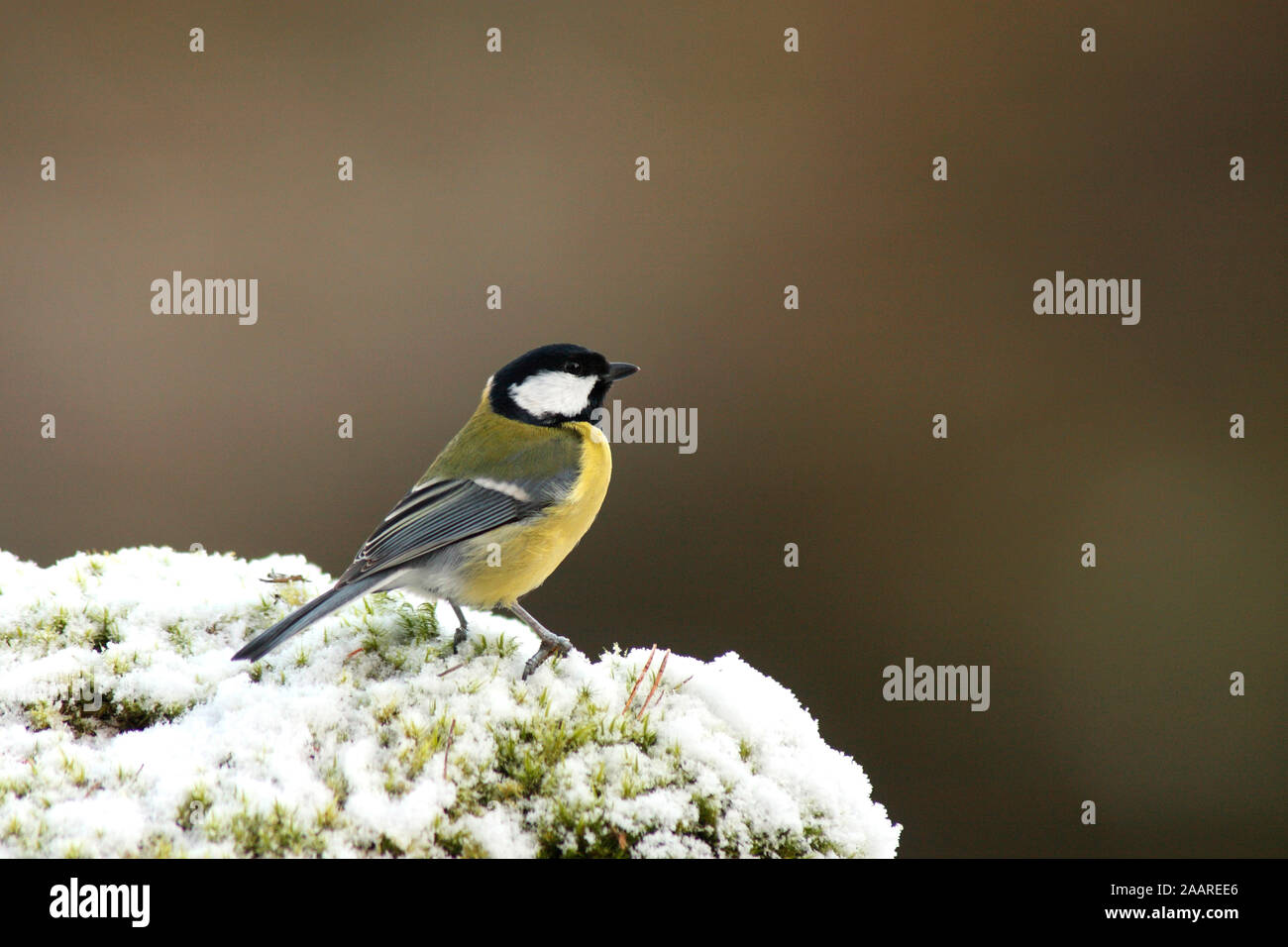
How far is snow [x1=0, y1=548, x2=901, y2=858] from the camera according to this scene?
6.59ft

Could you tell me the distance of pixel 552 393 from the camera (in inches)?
146

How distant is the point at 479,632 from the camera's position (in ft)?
9.25

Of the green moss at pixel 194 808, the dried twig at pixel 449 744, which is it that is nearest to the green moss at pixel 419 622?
the dried twig at pixel 449 744

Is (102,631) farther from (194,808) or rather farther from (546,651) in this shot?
(546,651)

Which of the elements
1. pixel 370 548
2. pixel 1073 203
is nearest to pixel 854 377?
pixel 1073 203

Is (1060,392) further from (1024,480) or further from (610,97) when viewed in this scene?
(610,97)

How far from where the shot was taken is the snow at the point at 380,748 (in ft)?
6.59

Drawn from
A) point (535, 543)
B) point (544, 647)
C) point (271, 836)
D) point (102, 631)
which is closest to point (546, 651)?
point (544, 647)

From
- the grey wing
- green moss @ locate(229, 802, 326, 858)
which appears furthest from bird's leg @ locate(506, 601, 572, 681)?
green moss @ locate(229, 802, 326, 858)

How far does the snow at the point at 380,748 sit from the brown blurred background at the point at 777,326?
4022 mm

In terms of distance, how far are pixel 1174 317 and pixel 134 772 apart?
820 centimetres

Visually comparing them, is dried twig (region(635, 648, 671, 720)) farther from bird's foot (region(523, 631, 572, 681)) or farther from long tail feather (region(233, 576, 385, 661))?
long tail feather (region(233, 576, 385, 661))

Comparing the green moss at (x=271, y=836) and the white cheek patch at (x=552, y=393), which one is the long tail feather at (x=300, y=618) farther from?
the white cheek patch at (x=552, y=393)

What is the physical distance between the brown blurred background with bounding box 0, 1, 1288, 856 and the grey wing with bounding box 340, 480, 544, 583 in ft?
11.1
